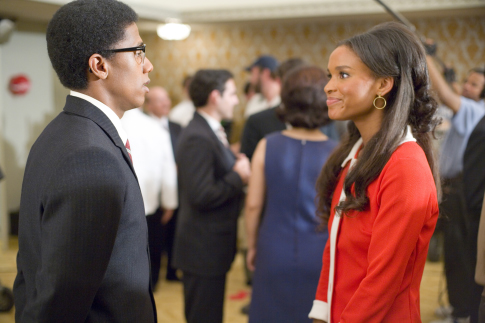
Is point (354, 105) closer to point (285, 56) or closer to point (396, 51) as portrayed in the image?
point (396, 51)

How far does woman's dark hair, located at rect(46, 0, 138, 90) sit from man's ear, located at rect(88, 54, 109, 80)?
0.04ft

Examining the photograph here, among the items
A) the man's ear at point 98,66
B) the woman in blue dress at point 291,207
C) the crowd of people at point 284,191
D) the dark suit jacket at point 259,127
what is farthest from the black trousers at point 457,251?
the man's ear at point 98,66

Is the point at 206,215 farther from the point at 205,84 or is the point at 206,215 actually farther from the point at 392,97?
the point at 392,97

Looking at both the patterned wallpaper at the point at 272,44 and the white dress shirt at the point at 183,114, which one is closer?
A: the white dress shirt at the point at 183,114

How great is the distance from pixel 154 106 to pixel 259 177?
300 cm

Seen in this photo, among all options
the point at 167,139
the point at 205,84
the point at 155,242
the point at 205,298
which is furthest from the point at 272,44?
the point at 205,298

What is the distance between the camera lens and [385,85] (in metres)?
1.33

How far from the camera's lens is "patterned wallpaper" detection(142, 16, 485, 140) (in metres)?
6.53

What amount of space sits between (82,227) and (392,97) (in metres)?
0.96

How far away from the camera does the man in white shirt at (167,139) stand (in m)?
4.01

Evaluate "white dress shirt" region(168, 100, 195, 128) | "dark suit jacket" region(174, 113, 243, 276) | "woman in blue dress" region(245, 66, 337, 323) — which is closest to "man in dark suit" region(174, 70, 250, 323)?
"dark suit jacket" region(174, 113, 243, 276)

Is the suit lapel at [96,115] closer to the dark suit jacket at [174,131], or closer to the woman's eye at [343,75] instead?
the woman's eye at [343,75]

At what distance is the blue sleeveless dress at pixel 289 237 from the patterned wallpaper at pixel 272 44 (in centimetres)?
448

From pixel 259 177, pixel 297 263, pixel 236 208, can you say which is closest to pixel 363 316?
pixel 297 263
